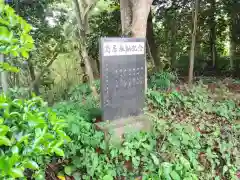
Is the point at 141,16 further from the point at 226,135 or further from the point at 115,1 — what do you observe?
the point at 115,1

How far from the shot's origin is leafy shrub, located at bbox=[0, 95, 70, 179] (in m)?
1.01

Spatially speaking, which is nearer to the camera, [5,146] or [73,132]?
[5,146]

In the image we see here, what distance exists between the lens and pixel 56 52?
18.4ft

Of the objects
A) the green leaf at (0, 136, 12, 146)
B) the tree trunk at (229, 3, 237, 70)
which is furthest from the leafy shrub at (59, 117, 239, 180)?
the tree trunk at (229, 3, 237, 70)

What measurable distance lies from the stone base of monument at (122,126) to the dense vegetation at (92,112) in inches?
2.4

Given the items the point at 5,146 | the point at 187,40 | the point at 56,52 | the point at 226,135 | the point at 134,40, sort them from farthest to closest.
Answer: the point at 187,40
the point at 56,52
the point at 226,135
the point at 134,40
the point at 5,146

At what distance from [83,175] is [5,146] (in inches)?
49.8

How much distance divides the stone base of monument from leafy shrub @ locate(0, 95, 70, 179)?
1246 mm

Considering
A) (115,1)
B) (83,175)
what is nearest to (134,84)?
(83,175)

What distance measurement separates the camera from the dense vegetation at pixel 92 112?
1181 mm

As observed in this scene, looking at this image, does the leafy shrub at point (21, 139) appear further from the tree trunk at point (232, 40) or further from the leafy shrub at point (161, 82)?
the tree trunk at point (232, 40)

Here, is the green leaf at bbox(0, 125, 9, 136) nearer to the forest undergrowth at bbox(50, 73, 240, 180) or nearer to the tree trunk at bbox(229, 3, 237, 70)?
the forest undergrowth at bbox(50, 73, 240, 180)

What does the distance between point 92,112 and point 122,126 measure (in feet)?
1.54

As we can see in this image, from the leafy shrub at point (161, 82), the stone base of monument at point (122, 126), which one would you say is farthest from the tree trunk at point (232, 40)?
the stone base of monument at point (122, 126)
